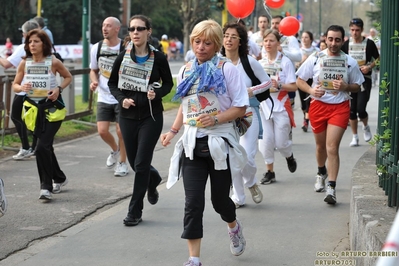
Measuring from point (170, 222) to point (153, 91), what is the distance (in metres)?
1.25

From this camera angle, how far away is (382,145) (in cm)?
655

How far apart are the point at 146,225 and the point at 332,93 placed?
8.06 ft

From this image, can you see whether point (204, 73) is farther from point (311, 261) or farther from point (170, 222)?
point (170, 222)

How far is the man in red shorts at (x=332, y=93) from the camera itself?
8.22 meters

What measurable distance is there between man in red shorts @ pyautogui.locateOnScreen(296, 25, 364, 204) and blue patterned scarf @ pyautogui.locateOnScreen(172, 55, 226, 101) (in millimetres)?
2726

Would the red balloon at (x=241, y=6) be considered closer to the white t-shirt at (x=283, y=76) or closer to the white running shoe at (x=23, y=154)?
the white t-shirt at (x=283, y=76)

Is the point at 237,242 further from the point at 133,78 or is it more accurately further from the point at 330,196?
the point at 330,196

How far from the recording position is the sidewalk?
625 centimetres

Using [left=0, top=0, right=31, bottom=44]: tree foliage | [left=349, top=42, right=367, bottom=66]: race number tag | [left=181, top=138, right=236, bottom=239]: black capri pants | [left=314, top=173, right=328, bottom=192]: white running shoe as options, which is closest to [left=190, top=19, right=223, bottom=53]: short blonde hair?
[left=181, top=138, right=236, bottom=239]: black capri pants

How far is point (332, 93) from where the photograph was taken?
8.33 metres

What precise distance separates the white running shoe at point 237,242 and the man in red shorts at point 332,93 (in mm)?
2300

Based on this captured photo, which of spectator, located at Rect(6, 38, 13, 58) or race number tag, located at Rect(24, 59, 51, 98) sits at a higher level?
spectator, located at Rect(6, 38, 13, 58)

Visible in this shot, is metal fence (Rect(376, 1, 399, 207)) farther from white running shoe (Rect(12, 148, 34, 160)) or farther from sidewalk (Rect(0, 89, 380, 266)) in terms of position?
white running shoe (Rect(12, 148, 34, 160))

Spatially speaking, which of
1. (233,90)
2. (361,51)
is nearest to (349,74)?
(233,90)
